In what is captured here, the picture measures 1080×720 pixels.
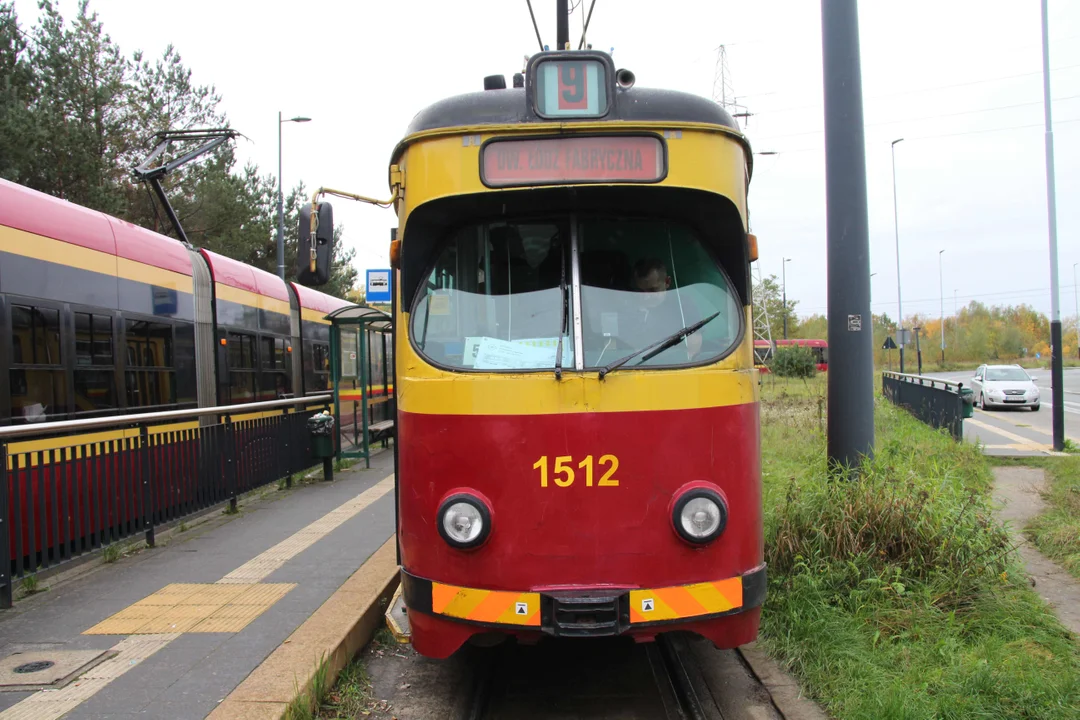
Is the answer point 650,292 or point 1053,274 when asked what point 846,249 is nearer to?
point 650,292

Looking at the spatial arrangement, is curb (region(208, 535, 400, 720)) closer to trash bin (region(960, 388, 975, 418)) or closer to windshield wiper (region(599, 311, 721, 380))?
windshield wiper (region(599, 311, 721, 380))

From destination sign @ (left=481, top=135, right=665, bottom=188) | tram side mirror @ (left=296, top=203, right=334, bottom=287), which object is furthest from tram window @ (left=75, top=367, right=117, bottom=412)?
destination sign @ (left=481, top=135, right=665, bottom=188)

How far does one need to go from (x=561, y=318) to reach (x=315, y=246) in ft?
4.99

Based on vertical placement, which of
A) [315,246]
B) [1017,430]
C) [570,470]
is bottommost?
[1017,430]

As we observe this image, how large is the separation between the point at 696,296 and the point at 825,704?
7.00 ft

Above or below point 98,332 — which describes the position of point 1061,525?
below

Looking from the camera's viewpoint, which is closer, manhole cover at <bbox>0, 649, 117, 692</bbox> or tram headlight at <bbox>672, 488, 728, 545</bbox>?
tram headlight at <bbox>672, 488, 728, 545</bbox>

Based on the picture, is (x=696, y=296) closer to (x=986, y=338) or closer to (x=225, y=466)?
(x=225, y=466)

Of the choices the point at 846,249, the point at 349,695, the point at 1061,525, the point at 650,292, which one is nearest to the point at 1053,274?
the point at 1061,525

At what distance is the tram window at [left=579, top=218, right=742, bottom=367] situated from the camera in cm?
374

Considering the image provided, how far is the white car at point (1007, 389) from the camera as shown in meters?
24.5

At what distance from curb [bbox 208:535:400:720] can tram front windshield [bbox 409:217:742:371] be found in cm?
172

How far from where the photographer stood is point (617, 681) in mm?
4367

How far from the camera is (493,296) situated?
388 cm
